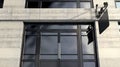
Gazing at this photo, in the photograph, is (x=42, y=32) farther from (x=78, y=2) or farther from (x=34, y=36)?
(x=78, y=2)

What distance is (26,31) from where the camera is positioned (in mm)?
18094

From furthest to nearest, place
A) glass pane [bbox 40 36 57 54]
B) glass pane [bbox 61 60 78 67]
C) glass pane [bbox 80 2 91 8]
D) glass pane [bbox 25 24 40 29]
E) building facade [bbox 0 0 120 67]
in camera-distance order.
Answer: glass pane [bbox 80 2 91 8], glass pane [bbox 25 24 40 29], glass pane [bbox 40 36 57 54], building facade [bbox 0 0 120 67], glass pane [bbox 61 60 78 67]

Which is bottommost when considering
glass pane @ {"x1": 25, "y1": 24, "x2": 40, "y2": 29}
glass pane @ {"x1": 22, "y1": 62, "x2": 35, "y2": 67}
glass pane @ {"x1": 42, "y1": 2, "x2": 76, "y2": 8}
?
glass pane @ {"x1": 22, "y1": 62, "x2": 35, "y2": 67}

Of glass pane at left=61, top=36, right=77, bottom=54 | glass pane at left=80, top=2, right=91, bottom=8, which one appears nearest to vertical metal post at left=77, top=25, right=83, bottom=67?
glass pane at left=61, top=36, right=77, bottom=54

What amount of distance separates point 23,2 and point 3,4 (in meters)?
1.45

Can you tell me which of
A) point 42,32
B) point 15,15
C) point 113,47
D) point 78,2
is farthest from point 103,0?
point 15,15

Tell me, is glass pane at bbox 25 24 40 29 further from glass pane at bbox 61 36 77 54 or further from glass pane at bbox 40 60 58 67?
glass pane at bbox 40 60 58 67

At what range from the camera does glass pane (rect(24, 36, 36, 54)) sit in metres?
17.3

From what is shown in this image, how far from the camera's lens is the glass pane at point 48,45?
56.3 ft

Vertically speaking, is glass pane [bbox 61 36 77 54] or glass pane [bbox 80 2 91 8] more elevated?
glass pane [bbox 80 2 91 8]

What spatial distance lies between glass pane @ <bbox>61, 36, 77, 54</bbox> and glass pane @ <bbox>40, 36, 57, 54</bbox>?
538mm

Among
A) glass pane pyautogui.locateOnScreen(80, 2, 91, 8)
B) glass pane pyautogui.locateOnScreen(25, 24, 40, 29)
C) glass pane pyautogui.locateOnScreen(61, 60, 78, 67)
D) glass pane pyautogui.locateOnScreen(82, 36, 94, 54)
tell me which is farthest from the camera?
glass pane pyautogui.locateOnScreen(80, 2, 91, 8)

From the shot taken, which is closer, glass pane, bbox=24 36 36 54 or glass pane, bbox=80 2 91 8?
glass pane, bbox=24 36 36 54

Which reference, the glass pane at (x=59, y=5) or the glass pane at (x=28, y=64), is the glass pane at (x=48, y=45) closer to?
the glass pane at (x=28, y=64)
